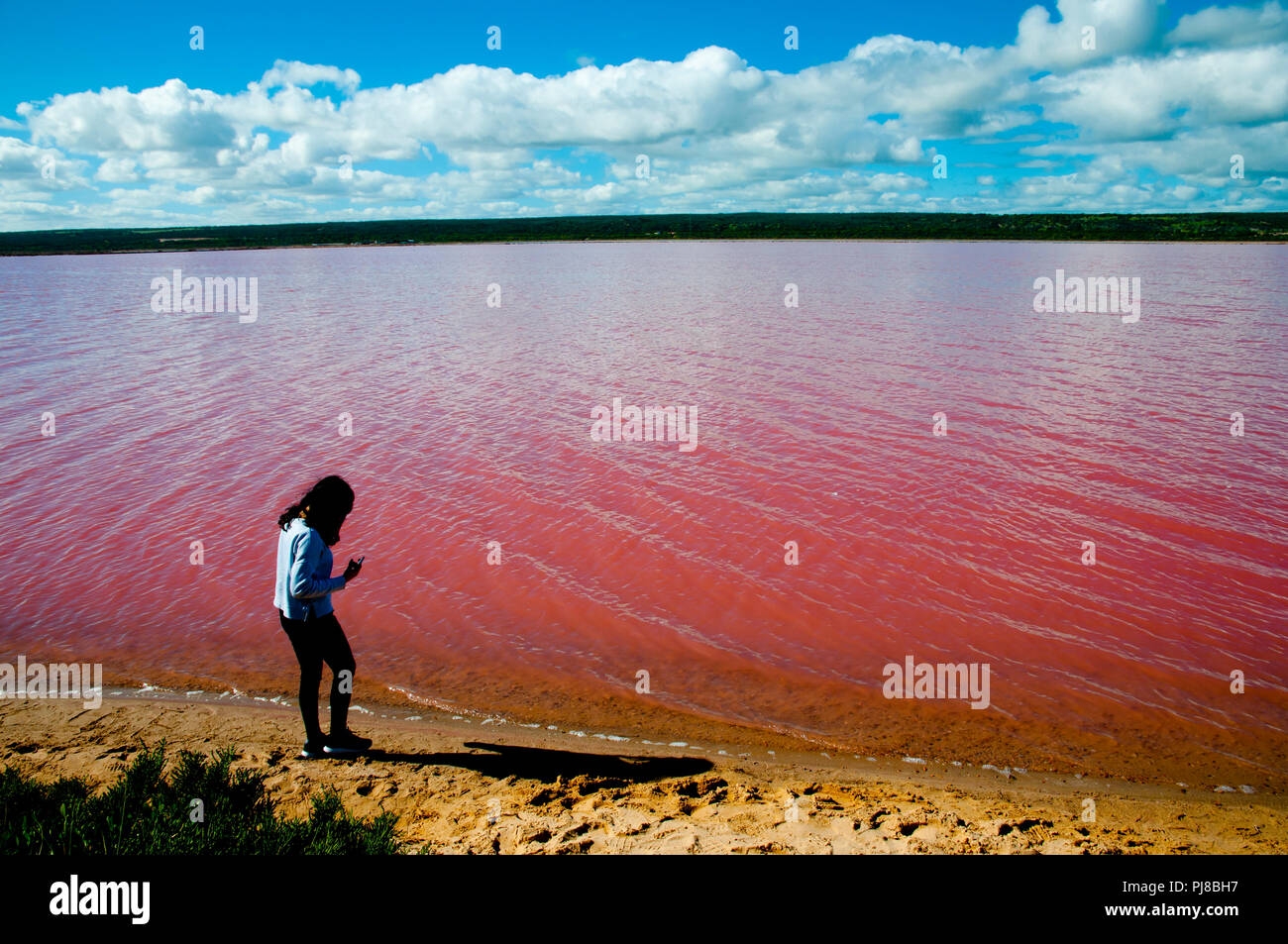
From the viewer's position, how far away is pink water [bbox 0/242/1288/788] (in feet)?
21.1

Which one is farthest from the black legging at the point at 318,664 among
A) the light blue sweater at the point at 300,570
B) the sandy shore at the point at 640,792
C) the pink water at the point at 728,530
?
the pink water at the point at 728,530

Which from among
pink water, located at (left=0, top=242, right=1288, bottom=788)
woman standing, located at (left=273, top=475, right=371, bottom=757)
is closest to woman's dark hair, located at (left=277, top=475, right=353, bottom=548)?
woman standing, located at (left=273, top=475, right=371, bottom=757)

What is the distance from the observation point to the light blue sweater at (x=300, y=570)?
5008 mm

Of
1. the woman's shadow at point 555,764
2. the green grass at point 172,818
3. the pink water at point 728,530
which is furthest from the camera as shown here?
the pink water at point 728,530

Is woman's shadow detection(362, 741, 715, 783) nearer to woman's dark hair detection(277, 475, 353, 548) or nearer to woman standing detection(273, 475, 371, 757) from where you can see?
woman standing detection(273, 475, 371, 757)

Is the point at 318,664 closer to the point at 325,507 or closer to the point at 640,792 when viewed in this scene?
the point at 325,507

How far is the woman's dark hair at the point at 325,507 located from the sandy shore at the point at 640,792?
1753mm

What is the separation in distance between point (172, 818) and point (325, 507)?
2025 mm

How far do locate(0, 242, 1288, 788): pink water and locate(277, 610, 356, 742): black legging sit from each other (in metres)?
1.16

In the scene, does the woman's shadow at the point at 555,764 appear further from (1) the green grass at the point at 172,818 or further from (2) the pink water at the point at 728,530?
(1) the green grass at the point at 172,818
